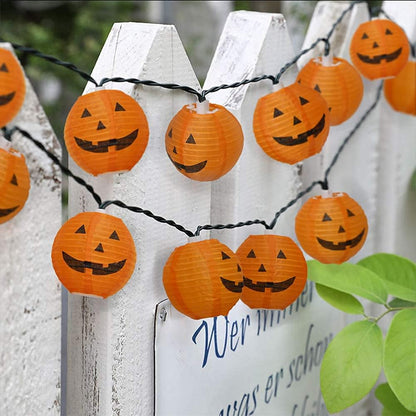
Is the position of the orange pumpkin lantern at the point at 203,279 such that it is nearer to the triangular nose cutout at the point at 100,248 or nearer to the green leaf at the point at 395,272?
the triangular nose cutout at the point at 100,248

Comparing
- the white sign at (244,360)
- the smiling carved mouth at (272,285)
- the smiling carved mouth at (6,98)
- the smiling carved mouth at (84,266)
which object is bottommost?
the white sign at (244,360)

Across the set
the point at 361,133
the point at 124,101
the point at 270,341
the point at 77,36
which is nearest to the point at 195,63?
the point at 77,36

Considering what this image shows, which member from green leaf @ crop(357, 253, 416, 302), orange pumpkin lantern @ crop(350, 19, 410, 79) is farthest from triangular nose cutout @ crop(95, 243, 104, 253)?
orange pumpkin lantern @ crop(350, 19, 410, 79)

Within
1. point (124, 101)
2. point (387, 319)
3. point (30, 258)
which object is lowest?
point (387, 319)

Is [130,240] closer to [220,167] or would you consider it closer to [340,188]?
[220,167]

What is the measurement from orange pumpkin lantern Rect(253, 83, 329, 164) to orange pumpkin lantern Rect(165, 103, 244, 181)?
0.24 feet

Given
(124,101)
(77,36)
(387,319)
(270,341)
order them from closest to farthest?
(124,101)
(270,341)
(387,319)
(77,36)

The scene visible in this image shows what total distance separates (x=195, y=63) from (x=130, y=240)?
2708 millimetres

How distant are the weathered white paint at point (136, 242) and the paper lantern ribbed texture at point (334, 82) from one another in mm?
217

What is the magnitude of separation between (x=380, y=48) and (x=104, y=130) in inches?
20.7

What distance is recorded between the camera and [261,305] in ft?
2.79

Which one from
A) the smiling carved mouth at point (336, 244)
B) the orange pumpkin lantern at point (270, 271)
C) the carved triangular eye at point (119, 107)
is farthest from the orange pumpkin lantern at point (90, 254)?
the smiling carved mouth at point (336, 244)

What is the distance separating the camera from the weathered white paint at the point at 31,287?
65 cm

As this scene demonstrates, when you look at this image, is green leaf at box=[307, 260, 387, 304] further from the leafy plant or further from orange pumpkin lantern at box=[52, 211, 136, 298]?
orange pumpkin lantern at box=[52, 211, 136, 298]
